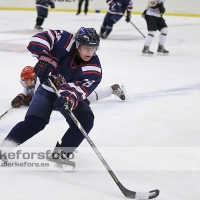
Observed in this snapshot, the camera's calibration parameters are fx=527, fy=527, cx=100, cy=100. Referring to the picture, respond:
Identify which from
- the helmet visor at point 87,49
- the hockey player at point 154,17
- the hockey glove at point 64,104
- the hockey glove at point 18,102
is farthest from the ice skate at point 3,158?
the hockey player at point 154,17

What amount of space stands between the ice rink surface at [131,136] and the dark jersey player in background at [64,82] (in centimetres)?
16

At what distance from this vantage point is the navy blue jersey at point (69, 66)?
2439 millimetres

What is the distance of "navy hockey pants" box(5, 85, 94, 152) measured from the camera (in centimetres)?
240

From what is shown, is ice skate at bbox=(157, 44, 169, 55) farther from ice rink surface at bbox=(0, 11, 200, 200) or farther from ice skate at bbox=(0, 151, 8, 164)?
ice skate at bbox=(0, 151, 8, 164)

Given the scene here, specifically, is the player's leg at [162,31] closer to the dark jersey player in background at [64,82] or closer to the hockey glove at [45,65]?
the dark jersey player in background at [64,82]

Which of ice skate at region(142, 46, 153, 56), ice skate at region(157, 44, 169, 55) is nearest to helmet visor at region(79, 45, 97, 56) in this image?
ice skate at region(142, 46, 153, 56)

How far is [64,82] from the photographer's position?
8.33ft

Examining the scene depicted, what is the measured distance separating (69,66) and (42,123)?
0.30 m

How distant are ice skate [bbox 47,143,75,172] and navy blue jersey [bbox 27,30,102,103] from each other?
27cm

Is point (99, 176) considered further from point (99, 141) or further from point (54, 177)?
point (99, 141)

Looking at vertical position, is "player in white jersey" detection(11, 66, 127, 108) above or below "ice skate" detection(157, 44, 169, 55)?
above

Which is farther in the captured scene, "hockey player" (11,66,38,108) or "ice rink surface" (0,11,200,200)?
"hockey player" (11,66,38,108)

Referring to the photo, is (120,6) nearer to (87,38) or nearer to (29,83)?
(29,83)

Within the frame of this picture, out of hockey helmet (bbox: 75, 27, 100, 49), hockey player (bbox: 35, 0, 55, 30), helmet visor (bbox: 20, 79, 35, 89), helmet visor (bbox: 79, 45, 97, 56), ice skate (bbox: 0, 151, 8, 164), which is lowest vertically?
hockey player (bbox: 35, 0, 55, 30)
